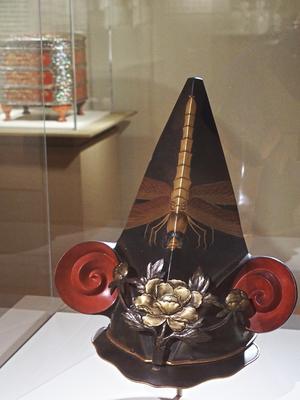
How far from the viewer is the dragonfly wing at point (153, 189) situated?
3.40 feet

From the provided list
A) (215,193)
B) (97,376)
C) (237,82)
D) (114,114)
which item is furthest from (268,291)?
(114,114)

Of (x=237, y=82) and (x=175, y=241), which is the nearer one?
(x=175, y=241)

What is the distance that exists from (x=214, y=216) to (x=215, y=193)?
32 mm

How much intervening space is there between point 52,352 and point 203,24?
2.43 ft

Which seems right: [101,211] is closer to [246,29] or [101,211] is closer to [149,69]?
[149,69]

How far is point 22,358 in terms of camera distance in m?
1.37

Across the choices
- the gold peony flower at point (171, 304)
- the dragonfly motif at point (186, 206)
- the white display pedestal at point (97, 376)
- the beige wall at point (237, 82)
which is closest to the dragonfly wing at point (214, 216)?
the dragonfly motif at point (186, 206)

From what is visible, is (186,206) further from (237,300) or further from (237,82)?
(237,82)

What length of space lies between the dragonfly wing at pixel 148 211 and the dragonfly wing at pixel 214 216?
4cm

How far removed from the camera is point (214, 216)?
40.4 inches

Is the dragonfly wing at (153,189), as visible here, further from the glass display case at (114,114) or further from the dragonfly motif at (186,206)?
the glass display case at (114,114)

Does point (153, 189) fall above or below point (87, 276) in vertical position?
above

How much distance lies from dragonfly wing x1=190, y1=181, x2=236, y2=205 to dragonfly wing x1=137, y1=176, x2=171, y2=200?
0.04 metres

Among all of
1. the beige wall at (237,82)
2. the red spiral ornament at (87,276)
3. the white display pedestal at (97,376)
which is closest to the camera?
the red spiral ornament at (87,276)
